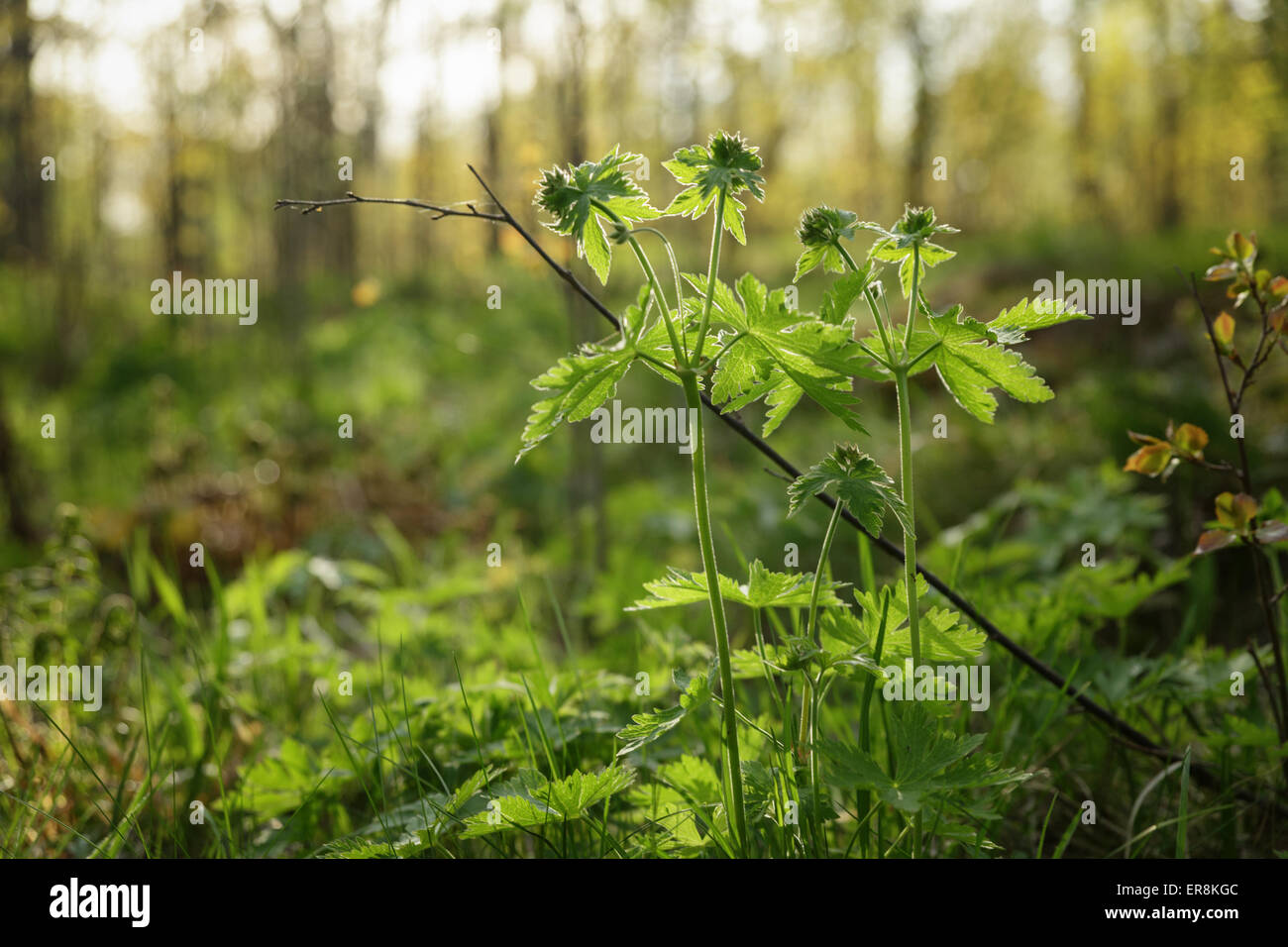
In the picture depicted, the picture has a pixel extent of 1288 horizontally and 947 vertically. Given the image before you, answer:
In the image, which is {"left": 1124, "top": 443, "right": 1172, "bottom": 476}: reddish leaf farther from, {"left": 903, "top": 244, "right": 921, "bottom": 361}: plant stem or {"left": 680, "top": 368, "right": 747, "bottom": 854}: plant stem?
{"left": 680, "top": 368, "right": 747, "bottom": 854}: plant stem

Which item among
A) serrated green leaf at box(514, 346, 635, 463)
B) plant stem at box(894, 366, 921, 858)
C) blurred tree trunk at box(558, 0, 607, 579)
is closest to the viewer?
serrated green leaf at box(514, 346, 635, 463)

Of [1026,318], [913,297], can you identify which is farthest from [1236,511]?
[913,297]

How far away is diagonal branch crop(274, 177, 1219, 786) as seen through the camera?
116 centimetres

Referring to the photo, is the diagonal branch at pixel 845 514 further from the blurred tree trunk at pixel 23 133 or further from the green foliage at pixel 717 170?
the blurred tree trunk at pixel 23 133

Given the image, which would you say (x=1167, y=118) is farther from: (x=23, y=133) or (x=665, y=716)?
(x=665, y=716)

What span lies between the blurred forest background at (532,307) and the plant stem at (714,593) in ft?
2.06

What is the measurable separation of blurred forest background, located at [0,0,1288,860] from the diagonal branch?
0.14m

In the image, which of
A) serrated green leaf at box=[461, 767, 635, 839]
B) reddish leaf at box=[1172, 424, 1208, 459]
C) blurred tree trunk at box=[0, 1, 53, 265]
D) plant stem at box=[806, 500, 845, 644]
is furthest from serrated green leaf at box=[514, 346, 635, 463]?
blurred tree trunk at box=[0, 1, 53, 265]

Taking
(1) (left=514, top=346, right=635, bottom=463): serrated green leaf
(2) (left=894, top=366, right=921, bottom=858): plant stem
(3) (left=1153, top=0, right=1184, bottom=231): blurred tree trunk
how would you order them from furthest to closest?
(3) (left=1153, top=0, right=1184, bottom=231): blurred tree trunk → (2) (left=894, top=366, right=921, bottom=858): plant stem → (1) (left=514, top=346, right=635, bottom=463): serrated green leaf

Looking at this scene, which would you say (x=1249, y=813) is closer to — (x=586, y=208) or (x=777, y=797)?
(x=777, y=797)

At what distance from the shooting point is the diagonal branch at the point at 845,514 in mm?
1161

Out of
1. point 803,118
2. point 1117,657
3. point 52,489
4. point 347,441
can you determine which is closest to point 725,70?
point 803,118

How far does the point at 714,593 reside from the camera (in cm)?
104
